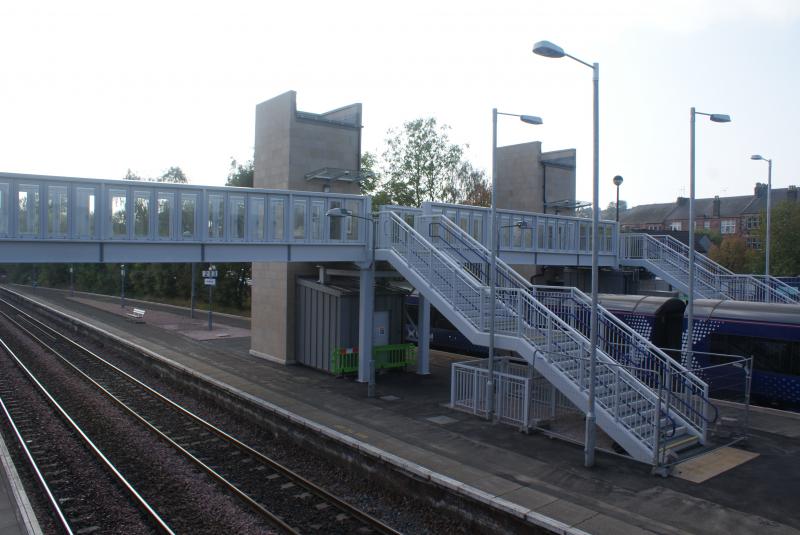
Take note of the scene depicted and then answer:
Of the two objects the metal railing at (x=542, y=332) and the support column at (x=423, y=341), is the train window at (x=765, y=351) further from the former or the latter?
the support column at (x=423, y=341)

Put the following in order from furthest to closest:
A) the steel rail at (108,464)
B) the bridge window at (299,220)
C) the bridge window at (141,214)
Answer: the bridge window at (299,220)
the bridge window at (141,214)
the steel rail at (108,464)

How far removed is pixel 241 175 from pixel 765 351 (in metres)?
39.9

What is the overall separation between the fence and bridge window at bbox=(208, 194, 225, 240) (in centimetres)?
551

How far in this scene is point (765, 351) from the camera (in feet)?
53.1

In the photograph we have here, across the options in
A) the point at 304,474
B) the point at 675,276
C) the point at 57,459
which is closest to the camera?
the point at 304,474

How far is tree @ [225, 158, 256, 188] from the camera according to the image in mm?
47219

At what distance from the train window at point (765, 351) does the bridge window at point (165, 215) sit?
1578 centimetres

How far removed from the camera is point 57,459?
13.0 meters

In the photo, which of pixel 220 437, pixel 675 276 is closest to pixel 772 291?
pixel 675 276

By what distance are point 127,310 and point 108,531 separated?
3753 centimetres

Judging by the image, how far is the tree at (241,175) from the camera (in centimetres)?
4722

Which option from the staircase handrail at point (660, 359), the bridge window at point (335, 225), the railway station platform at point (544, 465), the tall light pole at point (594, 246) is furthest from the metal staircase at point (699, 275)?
the tall light pole at point (594, 246)

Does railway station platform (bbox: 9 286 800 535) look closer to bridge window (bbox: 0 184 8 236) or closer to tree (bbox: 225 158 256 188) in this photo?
bridge window (bbox: 0 184 8 236)

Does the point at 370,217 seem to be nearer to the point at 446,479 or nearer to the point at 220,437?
the point at 220,437
